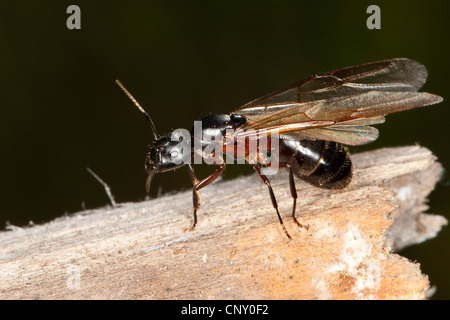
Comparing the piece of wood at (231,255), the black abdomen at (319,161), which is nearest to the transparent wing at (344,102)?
the black abdomen at (319,161)

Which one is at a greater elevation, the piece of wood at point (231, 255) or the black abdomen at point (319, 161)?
the black abdomen at point (319, 161)

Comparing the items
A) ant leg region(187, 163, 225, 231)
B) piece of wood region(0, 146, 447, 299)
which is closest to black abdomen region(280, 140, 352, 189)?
piece of wood region(0, 146, 447, 299)

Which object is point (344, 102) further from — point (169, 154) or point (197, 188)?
point (169, 154)

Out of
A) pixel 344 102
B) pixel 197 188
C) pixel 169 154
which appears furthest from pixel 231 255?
pixel 344 102

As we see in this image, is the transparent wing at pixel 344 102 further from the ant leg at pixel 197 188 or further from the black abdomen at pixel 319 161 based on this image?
the ant leg at pixel 197 188

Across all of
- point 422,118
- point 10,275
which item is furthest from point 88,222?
point 422,118

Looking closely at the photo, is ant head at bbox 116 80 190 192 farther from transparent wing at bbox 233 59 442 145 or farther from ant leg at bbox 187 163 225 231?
transparent wing at bbox 233 59 442 145

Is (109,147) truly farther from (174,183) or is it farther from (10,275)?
(10,275)
